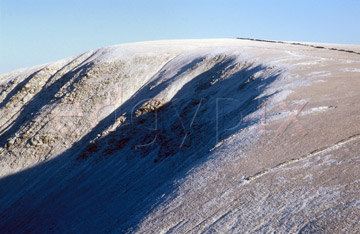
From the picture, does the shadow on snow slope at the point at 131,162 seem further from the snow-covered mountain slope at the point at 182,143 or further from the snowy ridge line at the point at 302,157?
the snowy ridge line at the point at 302,157

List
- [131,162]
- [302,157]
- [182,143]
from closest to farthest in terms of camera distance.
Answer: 1. [302,157]
2. [182,143]
3. [131,162]

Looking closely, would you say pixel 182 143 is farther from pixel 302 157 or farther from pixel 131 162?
pixel 302 157

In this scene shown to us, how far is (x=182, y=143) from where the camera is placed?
9539 mm

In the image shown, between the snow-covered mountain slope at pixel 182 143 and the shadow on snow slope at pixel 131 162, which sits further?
the shadow on snow slope at pixel 131 162

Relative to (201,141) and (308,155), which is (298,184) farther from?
(201,141)

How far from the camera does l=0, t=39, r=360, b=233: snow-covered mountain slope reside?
507 centimetres

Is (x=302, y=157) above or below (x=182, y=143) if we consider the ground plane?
above

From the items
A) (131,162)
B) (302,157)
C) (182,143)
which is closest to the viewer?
(302,157)

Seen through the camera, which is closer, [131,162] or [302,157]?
[302,157]

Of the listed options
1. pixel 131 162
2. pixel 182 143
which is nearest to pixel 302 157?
pixel 182 143

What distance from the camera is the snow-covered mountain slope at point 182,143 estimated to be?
5.07m

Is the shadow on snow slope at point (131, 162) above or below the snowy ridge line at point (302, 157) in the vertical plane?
below

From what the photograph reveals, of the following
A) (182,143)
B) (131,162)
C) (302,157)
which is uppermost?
(302,157)

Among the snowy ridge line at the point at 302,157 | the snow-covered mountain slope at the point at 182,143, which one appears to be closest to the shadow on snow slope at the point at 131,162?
the snow-covered mountain slope at the point at 182,143
